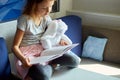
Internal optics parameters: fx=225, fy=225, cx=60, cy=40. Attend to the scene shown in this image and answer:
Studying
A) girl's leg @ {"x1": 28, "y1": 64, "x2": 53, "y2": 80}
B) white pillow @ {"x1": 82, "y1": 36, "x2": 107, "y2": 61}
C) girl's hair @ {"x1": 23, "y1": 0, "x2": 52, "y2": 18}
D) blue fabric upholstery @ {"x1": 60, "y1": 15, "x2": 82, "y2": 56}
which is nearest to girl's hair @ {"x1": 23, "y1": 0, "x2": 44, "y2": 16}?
girl's hair @ {"x1": 23, "y1": 0, "x2": 52, "y2": 18}

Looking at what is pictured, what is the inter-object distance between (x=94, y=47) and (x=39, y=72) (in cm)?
86

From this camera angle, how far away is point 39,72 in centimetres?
150

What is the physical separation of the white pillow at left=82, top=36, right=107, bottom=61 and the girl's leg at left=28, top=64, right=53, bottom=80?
2.43ft

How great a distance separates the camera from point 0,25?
1.79m

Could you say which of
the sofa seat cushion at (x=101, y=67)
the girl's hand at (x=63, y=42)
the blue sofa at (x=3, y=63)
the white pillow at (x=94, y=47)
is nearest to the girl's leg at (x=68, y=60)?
the girl's hand at (x=63, y=42)

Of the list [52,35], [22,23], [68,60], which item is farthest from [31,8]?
[68,60]

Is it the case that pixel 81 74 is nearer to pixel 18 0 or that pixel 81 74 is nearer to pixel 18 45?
pixel 18 45

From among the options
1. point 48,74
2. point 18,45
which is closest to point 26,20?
point 18,45

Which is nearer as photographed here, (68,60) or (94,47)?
(68,60)

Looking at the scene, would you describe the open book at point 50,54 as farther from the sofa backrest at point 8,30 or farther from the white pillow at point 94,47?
the white pillow at point 94,47

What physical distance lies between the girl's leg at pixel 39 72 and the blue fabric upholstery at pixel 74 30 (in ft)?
2.08

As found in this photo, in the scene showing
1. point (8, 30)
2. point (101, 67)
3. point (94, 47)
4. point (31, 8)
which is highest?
point (31, 8)

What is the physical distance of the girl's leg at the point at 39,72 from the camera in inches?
59.1

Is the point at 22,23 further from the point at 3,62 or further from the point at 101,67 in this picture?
→ the point at 101,67
